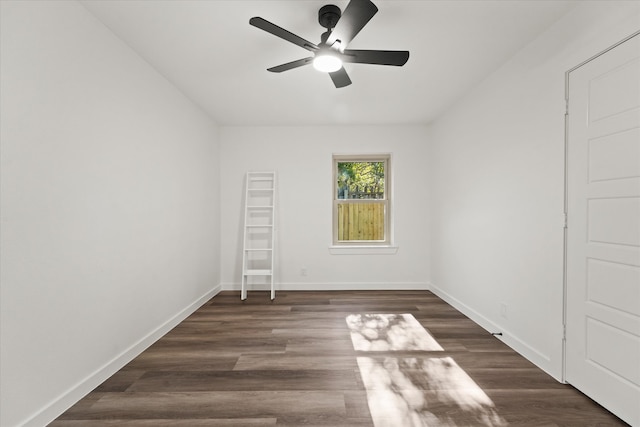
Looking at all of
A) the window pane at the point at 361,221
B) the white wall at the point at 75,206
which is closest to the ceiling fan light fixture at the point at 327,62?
the white wall at the point at 75,206

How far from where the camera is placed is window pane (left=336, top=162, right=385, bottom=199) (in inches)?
184

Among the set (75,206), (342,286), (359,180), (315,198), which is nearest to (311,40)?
(75,206)

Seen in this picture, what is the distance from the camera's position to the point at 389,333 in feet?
9.39

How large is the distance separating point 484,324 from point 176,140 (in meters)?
3.67

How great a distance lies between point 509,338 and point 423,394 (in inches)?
47.2

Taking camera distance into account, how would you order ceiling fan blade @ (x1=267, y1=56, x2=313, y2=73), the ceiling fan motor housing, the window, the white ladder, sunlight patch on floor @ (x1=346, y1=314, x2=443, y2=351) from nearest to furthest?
the ceiling fan motor housing → ceiling fan blade @ (x1=267, y1=56, x2=313, y2=73) → sunlight patch on floor @ (x1=346, y1=314, x2=443, y2=351) → the white ladder → the window

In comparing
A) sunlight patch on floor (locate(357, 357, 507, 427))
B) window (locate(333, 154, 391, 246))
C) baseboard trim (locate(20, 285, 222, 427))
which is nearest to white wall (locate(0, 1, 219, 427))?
baseboard trim (locate(20, 285, 222, 427))

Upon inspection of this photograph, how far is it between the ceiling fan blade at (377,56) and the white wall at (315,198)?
2.37m

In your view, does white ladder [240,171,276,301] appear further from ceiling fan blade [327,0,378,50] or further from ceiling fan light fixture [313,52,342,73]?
ceiling fan blade [327,0,378,50]

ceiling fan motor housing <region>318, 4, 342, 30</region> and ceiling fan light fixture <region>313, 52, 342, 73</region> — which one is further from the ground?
ceiling fan motor housing <region>318, 4, 342, 30</region>

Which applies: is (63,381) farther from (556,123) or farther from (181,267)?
(556,123)

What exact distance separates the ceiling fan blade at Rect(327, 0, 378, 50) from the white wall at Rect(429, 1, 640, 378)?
140 centimetres

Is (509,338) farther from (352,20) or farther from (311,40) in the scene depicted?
(311,40)

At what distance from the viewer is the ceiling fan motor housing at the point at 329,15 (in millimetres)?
1880
